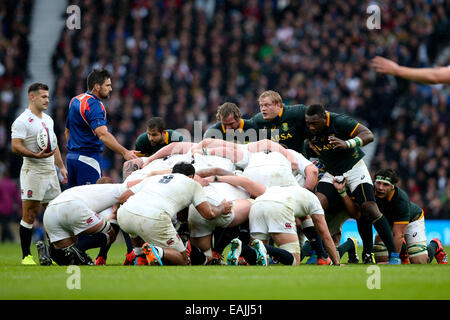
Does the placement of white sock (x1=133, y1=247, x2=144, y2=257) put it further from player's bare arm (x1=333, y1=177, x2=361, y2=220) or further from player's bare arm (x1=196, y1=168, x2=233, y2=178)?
player's bare arm (x1=333, y1=177, x2=361, y2=220)

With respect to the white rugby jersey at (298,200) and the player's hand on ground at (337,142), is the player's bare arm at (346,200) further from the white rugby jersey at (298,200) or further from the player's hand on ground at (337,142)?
the white rugby jersey at (298,200)

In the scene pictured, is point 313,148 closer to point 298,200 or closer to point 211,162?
point 211,162

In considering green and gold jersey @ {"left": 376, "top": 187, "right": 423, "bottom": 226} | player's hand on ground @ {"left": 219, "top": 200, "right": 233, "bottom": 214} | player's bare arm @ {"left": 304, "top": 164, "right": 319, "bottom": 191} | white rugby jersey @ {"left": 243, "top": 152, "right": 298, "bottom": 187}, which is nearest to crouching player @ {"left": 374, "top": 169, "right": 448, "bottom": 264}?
green and gold jersey @ {"left": 376, "top": 187, "right": 423, "bottom": 226}

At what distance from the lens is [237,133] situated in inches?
400

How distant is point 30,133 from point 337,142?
3.95m

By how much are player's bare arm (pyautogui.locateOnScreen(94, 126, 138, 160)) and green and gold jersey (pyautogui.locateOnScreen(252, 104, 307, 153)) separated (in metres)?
1.90

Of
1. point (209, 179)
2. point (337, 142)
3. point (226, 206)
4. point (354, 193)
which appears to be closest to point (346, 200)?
point (354, 193)

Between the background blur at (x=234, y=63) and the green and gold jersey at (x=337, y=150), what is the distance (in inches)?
326

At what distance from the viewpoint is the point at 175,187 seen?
25.6 feet

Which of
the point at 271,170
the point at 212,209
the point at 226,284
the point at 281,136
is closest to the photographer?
the point at 226,284

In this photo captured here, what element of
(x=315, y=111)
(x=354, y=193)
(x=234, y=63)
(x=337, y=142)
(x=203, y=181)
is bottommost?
(x=354, y=193)

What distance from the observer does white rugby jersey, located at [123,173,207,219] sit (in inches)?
305
